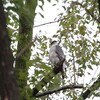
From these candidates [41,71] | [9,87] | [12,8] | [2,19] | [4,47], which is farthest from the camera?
[41,71]

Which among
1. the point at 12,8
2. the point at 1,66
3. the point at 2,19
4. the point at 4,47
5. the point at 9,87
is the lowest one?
the point at 9,87

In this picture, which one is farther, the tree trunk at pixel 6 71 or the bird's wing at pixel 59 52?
the bird's wing at pixel 59 52

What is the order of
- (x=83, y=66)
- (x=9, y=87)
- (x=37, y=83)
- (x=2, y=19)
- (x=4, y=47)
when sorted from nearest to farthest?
(x=9, y=87) → (x=4, y=47) → (x=2, y=19) → (x=37, y=83) → (x=83, y=66)

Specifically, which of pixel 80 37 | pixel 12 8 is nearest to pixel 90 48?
pixel 80 37

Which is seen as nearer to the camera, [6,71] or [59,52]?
[6,71]

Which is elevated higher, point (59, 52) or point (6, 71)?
point (59, 52)

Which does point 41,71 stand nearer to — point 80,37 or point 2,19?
point 2,19

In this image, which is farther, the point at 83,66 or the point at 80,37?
the point at 80,37

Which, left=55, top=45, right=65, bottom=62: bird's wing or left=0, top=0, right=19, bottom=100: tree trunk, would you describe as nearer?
left=0, top=0, right=19, bottom=100: tree trunk

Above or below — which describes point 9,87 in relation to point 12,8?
below

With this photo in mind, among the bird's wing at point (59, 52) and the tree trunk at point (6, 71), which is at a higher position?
the bird's wing at point (59, 52)

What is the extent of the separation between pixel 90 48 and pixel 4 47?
15.9 ft

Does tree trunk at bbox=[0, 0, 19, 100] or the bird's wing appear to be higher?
the bird's wing

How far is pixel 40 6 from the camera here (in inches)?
163
